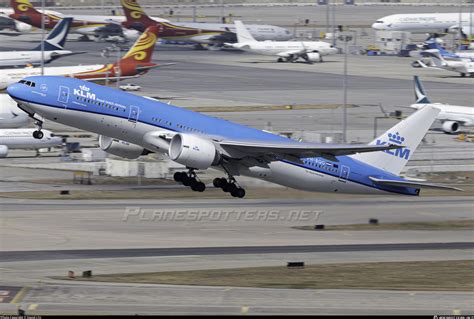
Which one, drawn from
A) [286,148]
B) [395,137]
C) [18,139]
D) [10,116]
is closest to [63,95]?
[286,148]

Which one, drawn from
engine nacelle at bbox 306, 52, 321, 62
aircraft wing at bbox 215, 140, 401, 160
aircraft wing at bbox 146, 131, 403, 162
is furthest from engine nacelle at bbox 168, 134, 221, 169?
engine nacelle at bbox 306, 52, 321, 62

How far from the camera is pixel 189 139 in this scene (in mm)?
60375

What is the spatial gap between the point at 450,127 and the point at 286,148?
203 feet

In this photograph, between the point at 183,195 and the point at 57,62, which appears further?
the point at 57,62

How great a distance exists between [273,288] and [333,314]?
24.0 feet

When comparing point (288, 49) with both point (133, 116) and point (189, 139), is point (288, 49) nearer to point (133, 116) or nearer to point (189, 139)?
point (133, 116)

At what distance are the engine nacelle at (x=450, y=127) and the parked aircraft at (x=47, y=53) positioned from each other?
62.7 meters

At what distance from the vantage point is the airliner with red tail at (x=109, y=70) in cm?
13200

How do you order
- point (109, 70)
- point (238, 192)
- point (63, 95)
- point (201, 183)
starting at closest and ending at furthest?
point (63, 95), point (201, 183), point (238, 192), point (109, 70)

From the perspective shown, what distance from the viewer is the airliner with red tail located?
132m

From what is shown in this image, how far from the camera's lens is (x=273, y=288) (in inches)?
1971

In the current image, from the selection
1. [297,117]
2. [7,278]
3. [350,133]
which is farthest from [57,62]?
[7,278]

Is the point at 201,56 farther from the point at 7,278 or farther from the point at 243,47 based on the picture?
the point at 7,278

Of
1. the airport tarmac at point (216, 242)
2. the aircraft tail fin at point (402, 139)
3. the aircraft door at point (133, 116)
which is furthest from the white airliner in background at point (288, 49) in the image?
the aircraft door at point (133, 116)
